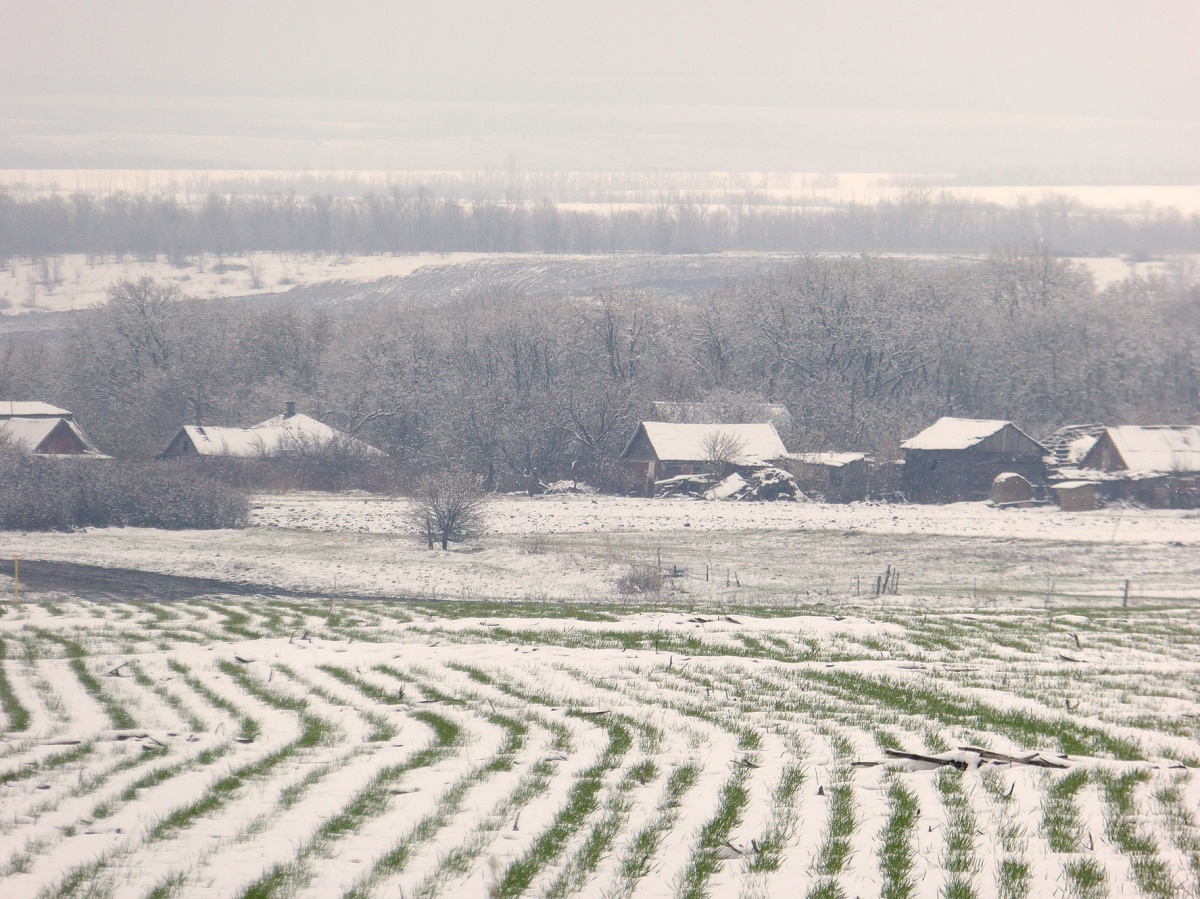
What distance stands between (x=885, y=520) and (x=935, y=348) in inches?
1700

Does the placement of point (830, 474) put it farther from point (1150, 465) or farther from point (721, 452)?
point (1150, 465)

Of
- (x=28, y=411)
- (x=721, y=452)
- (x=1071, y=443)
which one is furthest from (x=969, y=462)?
(x=28, y=411)

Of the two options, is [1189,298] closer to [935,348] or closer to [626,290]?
[935,348]

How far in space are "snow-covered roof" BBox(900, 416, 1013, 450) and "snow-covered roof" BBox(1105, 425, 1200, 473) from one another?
22.6ft

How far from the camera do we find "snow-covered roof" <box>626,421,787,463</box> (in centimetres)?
7325

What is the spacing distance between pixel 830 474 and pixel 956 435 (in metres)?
8.53

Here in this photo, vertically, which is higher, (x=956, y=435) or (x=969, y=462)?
(x=956, y=435)

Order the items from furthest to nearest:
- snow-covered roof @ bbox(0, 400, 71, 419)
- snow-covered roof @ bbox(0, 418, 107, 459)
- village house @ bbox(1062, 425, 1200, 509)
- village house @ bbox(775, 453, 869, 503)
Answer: snow-covered roof @ bbox(0, 400, 71, 419), snow-covered roof @ bbox(0, 418, 107, 459), village house @ bbox(775, 453, 869, 503), village house @ bbox(1062, 425, 1200, 509)

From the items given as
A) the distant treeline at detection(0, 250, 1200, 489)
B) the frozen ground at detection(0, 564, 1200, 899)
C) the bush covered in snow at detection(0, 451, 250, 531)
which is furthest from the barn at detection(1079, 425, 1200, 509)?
the frozen ground at detection(0, 564, 1200, 899)

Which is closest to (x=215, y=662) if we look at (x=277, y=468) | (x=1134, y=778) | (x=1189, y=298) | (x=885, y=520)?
(x=1134, y=778)

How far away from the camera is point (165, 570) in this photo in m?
44.0

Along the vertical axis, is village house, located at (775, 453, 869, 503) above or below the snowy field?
below

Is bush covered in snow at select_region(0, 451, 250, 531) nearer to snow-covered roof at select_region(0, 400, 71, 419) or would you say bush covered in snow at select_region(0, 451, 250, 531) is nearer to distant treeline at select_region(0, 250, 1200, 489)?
snow-covered roof at select_region(0, 400, 71, 419)

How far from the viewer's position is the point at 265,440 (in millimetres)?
79500
